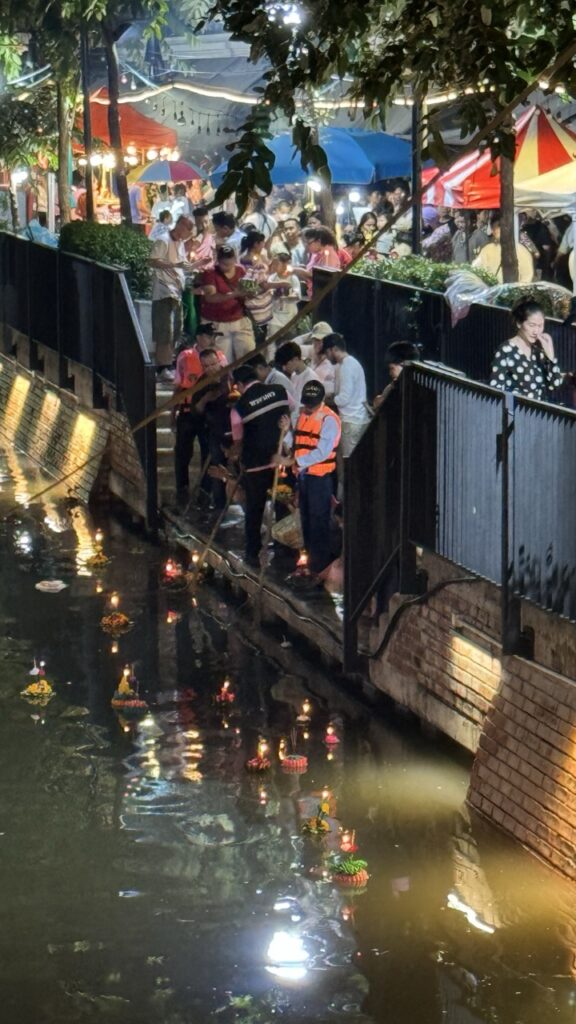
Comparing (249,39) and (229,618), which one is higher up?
(249,39)

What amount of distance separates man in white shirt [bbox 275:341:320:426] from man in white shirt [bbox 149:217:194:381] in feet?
19.4

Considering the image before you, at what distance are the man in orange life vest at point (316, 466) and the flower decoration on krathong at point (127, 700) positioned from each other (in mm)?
2048

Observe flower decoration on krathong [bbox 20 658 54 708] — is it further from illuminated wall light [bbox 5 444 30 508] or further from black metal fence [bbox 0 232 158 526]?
illuminated wall light [bbox 5 444 30 508]

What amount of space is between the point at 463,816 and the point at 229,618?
530 centimetres

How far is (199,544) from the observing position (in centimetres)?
1766

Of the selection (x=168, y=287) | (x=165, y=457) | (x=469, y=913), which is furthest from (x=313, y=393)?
(x=168, y=287)

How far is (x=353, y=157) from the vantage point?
108 ft

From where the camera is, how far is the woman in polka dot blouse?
482 inches

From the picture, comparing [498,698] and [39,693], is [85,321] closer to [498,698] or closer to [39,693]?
[39,693]

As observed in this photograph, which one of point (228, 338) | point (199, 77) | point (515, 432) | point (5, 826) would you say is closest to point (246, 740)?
point (5, 826)

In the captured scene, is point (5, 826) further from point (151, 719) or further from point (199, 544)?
point (199, 544)

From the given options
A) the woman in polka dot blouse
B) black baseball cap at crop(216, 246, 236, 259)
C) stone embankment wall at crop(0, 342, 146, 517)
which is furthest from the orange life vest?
black baseball cap at crop(216, 246, 236, 259)

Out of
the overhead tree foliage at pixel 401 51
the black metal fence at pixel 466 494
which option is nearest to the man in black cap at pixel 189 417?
the black metal fence at pixel 466 494

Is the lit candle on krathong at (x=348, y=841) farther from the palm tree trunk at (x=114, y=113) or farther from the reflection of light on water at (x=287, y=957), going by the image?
the palm tree trunk at (x=114, y=113)
